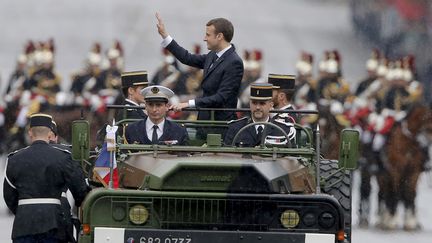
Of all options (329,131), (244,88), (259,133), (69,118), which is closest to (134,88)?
(259,133)

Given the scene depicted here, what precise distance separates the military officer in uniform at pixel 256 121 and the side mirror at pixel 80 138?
1.28 metres

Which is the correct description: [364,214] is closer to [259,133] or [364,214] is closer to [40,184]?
Result: [259,133]

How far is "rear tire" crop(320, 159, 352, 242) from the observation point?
1653 cm

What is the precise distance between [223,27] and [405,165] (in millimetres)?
11141

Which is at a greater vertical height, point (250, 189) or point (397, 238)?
point (250, 189)

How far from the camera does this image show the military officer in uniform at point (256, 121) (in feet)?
55.1

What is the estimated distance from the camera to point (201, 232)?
15.1 meters

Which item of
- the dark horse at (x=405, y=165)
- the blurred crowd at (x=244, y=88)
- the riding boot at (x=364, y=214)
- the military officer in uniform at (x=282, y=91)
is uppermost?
the military officer in uniform at (x=282, y=91)

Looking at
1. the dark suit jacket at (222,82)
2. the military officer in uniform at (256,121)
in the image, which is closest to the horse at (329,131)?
the dark suit jacket at (222,82)

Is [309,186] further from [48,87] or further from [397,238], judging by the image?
[48,87]

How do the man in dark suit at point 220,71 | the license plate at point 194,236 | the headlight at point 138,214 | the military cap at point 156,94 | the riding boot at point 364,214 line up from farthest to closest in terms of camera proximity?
the riding boot at point 364,214
the man in dark suit at point 220,71
the military cap at point 156,94
the headlight at point 138,214
the license plate at point 194,236

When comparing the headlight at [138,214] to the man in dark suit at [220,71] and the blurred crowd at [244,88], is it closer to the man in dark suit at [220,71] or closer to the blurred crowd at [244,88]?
the man in dark suit at [220,71]

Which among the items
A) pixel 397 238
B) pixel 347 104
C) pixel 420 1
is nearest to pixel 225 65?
pixel 397 238

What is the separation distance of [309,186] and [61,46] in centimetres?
4652
